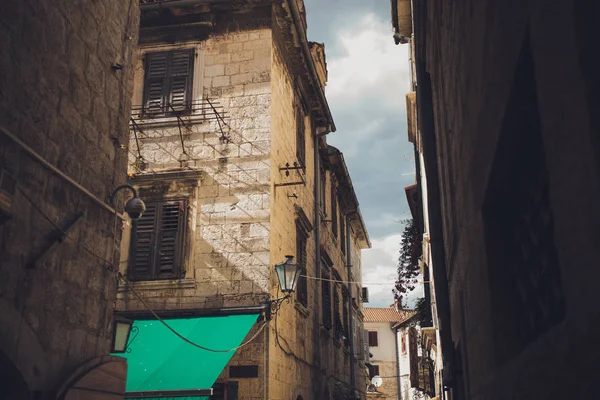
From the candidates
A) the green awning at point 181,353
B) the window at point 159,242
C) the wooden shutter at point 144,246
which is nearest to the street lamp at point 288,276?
the green awning at point 181,353

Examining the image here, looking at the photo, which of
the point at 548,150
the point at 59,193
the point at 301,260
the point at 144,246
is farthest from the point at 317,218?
the point at 548,150

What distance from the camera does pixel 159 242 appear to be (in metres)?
12.0

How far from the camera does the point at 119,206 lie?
7.49 m

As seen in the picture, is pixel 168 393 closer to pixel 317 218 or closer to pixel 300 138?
pixel 300 138

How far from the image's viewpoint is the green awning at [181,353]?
30.3ft

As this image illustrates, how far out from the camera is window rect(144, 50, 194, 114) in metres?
12.8

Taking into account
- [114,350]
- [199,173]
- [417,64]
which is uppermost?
[417,64]

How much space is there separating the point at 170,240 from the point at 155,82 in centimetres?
355

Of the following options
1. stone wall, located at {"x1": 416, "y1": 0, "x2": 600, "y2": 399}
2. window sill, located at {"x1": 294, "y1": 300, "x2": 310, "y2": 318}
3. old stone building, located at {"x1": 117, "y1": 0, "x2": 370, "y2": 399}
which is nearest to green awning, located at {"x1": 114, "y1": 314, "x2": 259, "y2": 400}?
old stone building, located at {"x1": 117, "y1": 0, "x2": 370, "y2": 399}

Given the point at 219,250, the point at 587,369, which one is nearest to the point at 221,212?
the point at 219,250

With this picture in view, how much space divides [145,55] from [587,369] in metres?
12.9

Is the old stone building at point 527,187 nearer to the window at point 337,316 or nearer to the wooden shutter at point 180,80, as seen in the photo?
the wooden shutter at point 180,80

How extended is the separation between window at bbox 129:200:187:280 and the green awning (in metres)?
1.13

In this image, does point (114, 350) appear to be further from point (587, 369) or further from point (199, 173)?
point (587, 369)
